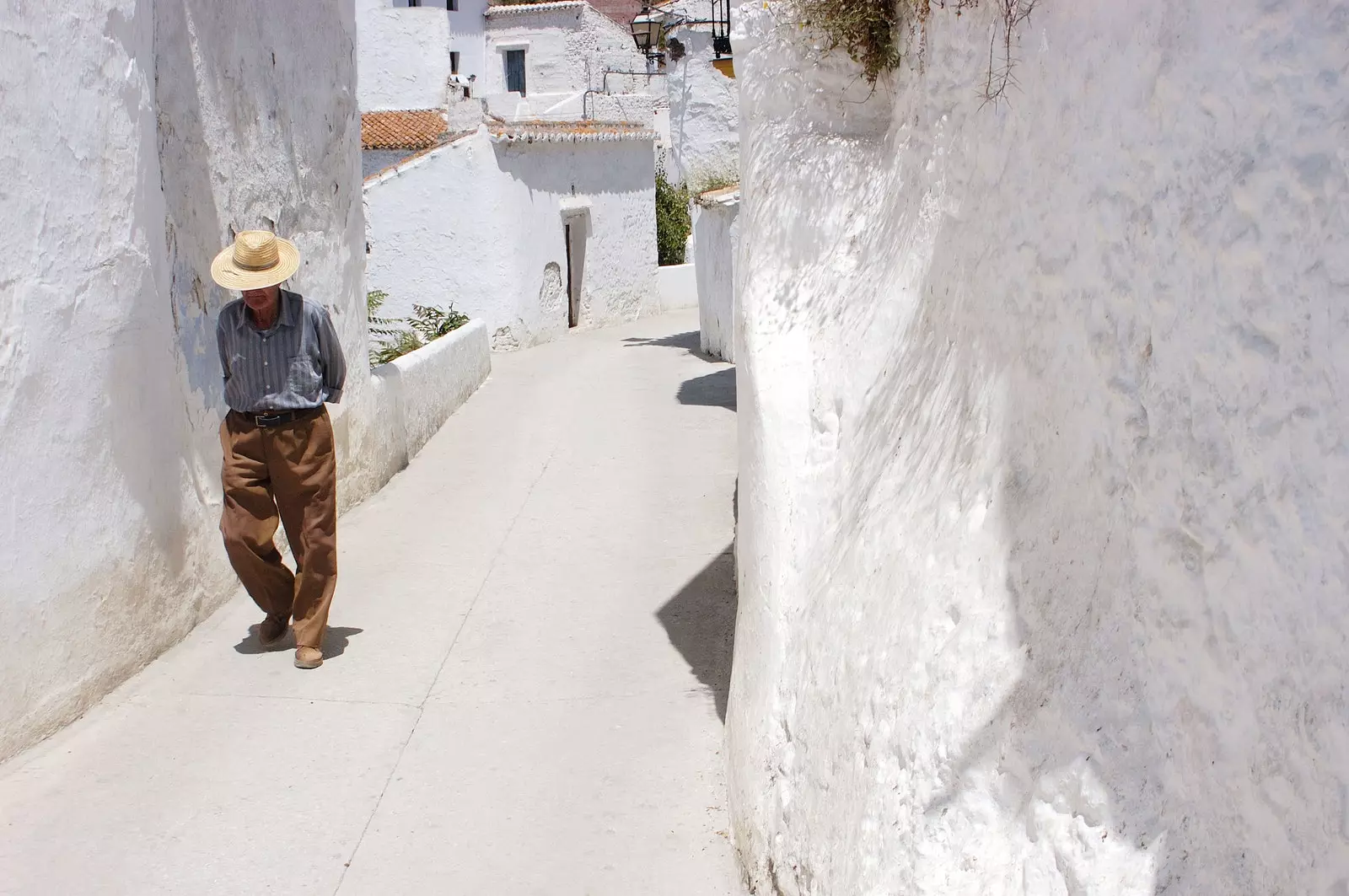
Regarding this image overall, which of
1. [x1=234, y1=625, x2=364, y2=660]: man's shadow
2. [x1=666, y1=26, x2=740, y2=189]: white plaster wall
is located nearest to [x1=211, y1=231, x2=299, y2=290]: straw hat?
[x1=234, y1=625, x2=364, y2=660]: man's shadow

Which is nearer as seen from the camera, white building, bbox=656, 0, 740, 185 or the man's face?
the man's face

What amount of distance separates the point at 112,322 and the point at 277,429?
0.75 meters

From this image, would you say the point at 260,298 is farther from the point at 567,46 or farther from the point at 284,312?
the point at 567,46

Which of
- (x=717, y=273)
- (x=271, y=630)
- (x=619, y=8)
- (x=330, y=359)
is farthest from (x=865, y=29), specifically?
(x=619, y=8)

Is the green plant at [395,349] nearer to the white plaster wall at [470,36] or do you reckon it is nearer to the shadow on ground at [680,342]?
the shadow on ground at [680,342]

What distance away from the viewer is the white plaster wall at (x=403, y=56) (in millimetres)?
27344

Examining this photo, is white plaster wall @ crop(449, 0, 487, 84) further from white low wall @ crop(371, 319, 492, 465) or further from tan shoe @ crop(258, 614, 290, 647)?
tan shoe @ crop(258, 614, 290, 647)

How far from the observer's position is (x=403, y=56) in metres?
27.7

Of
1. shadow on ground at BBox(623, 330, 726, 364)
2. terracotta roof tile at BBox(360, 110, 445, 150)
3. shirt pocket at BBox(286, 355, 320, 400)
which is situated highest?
terracotta roof tile at BBox(360, 110, 445, 150)

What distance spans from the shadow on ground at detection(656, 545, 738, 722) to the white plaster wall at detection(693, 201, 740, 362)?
28.4 feet

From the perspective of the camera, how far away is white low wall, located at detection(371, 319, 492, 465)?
384 inches

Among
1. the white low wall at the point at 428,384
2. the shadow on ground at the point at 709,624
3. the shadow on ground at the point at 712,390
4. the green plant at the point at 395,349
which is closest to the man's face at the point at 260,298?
the shadow on ground at the point at 709,624

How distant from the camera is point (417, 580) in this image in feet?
22.6

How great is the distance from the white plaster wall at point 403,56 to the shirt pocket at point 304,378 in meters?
23.0
